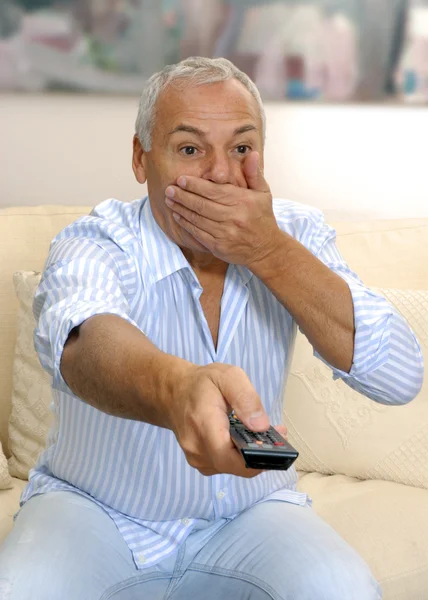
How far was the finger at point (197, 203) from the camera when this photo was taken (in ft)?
4.89

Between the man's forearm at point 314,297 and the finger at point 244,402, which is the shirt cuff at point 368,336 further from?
the finger at point 244,402

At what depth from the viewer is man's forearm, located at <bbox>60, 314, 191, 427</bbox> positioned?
103cm

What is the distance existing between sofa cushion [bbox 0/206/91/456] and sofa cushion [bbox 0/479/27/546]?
16 cm

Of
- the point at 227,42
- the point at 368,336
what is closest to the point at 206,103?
the point at 368,336

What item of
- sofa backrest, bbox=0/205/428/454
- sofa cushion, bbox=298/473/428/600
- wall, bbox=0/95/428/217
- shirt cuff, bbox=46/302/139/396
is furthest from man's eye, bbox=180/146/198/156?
wall, bbox=0/95/428/217

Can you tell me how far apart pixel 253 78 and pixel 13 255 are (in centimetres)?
96

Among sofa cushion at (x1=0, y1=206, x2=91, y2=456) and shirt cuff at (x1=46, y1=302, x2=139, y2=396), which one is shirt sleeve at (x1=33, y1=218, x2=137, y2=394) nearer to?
shirt cuff at (x1=46, y1=302, x2=139, y2=396)

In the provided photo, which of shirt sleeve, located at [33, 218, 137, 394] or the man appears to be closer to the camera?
shirt sleeve, located at [33, 218, 137, 394]

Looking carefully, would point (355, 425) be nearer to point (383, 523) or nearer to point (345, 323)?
point (383, 523)

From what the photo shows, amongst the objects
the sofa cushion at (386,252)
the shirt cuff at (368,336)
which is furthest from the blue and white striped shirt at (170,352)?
the sofa cushion at (386,252)

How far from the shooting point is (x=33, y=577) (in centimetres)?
129

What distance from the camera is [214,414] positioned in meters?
0.94

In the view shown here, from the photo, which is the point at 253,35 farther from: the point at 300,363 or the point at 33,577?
the point at 33,577

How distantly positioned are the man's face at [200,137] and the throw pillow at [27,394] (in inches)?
22.1
